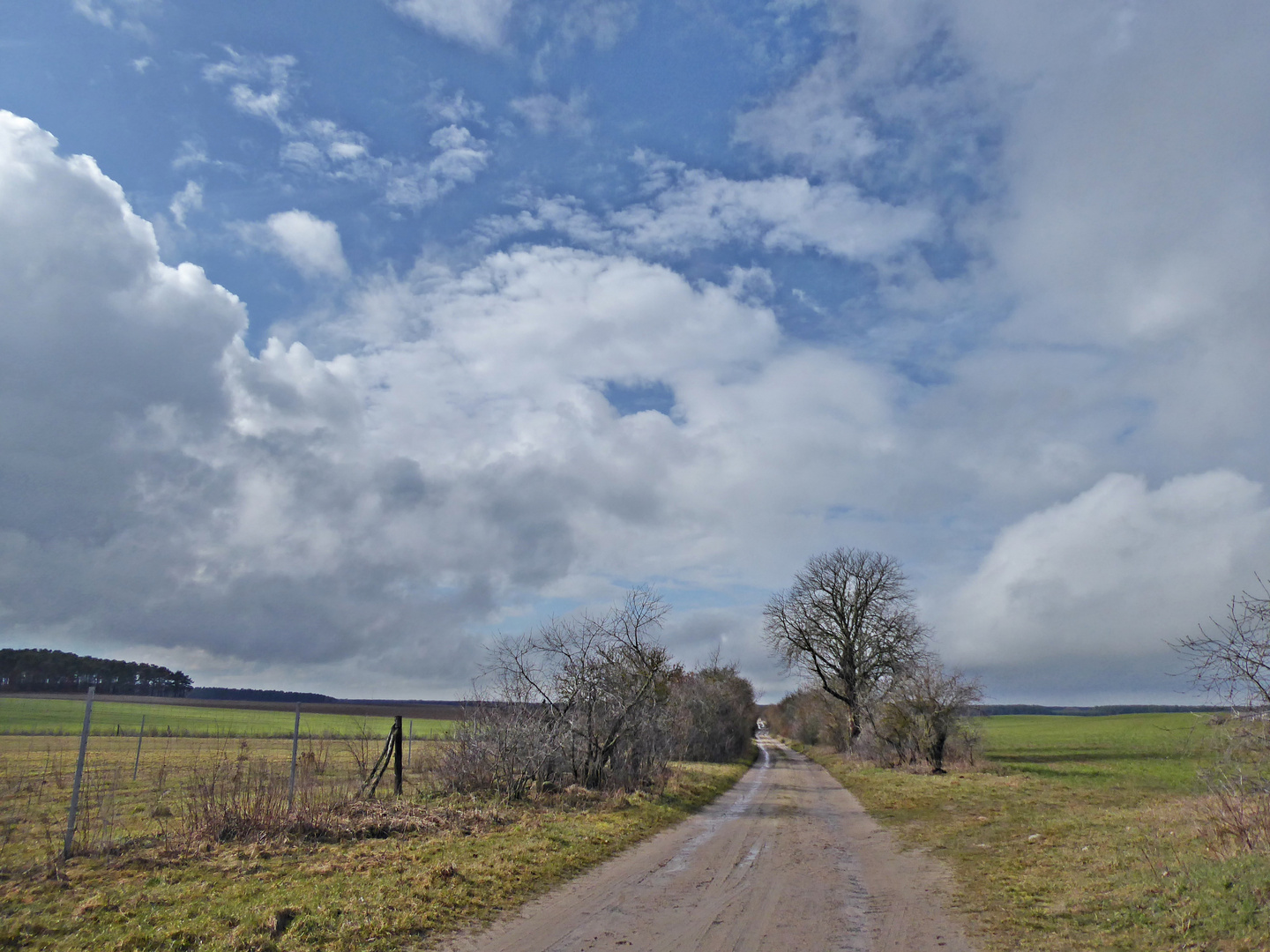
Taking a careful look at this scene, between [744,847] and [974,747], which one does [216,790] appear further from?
[974,747]

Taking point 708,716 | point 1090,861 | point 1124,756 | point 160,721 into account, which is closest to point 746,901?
point 1090,861

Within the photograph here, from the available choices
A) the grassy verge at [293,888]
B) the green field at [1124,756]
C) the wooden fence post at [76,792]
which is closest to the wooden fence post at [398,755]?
the grassy verge at [293,888]

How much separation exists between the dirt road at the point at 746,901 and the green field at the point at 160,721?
258 inches

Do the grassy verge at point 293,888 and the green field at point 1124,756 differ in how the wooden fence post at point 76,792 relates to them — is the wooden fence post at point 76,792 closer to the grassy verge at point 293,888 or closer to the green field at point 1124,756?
the grassy verge at point 293,888

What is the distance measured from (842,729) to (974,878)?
119 feet

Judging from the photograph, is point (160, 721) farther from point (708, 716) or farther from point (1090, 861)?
point (1090, 861)

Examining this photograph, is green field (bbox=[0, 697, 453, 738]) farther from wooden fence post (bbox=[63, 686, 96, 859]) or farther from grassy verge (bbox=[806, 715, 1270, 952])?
grassy verge (bbox=[806, 715, 1270, 952])

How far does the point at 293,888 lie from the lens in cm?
862

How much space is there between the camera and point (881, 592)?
42.3 metres

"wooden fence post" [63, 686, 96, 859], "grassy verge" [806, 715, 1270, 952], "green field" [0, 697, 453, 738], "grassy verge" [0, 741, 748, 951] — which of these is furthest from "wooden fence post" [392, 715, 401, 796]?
"grassy verge" [806, 715, 1270, 952]

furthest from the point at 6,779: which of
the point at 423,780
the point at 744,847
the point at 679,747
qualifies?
the point at 679,747

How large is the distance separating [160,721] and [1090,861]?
42.2 m

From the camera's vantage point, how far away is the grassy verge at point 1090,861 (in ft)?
22.7

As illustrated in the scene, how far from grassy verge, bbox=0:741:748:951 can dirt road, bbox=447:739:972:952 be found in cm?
74
